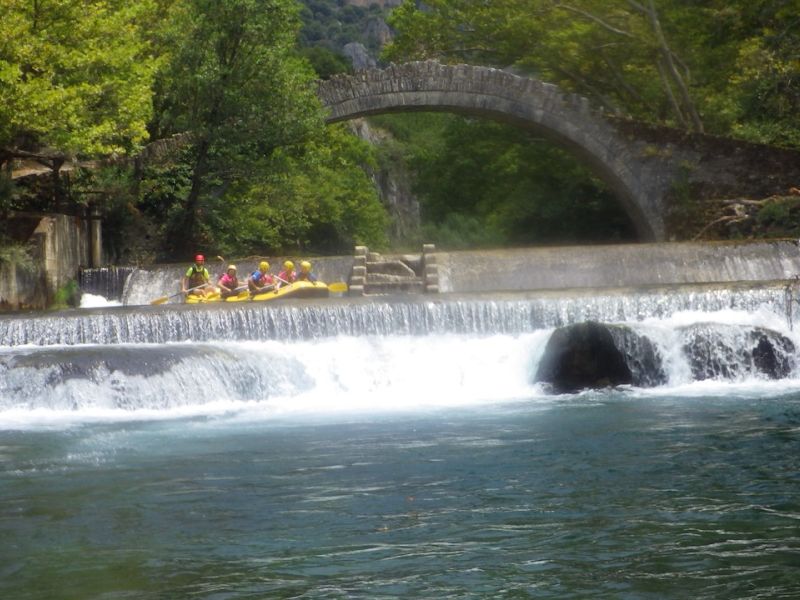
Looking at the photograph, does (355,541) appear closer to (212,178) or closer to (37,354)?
(37,354)

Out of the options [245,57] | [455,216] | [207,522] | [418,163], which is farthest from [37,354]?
[418,163]

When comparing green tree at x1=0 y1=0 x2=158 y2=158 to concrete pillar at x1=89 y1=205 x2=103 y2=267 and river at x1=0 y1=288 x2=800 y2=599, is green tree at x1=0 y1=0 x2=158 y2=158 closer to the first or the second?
concrete pillar at x1=89 y1=205 x2=103 y2=267

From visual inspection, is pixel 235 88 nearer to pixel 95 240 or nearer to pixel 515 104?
pixel 95 240

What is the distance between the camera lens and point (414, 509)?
9.27m

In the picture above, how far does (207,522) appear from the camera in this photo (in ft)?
29.9

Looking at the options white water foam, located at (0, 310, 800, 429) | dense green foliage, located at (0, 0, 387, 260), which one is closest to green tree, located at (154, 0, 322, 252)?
dense green foliage, located at (0, 0, 387, 260)

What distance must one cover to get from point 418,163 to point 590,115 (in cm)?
2755

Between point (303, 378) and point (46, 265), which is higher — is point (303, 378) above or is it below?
below

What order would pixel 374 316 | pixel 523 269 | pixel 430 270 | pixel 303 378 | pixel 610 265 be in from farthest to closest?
1. pixel 523 269
2. pixel 610 265
3. pixel 430 270
4. pixel 374 316
5. pixel 303 378

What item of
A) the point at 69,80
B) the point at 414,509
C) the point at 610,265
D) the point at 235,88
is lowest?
the point at 414,509

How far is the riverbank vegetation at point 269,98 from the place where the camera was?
83.9 feet

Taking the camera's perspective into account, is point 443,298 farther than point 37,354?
Yes

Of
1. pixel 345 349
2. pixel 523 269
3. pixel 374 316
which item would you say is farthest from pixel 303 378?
pixel 523 269

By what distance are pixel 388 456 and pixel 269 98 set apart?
1855 centimetres
